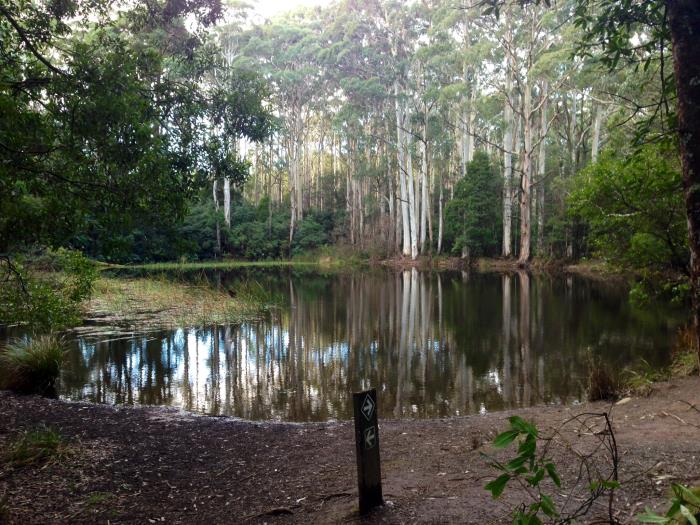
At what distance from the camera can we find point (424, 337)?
10.7m

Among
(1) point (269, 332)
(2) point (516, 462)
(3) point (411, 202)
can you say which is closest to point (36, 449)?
(2) point (516, 462)

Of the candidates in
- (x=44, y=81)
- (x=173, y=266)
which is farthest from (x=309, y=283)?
(x=44, y=81)

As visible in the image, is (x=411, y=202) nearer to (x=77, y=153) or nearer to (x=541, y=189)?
(x=541, y=189)

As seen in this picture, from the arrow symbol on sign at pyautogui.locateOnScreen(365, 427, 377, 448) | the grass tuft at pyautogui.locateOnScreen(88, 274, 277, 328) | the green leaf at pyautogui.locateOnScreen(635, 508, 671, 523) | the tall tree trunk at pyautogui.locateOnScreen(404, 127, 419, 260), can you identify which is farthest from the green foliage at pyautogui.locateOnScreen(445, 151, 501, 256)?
the green leaf at pyautogui.locateOnScreen(635, 508, 671, 523)

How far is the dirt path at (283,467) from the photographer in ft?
10.1

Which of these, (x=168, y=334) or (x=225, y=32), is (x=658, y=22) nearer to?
(x=168, y=334)

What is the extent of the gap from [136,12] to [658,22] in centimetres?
590

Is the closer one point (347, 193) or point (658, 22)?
point (658, 22)

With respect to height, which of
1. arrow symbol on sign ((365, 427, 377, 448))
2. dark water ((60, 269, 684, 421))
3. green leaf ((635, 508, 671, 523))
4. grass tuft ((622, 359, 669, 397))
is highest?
green leaf ((635, 508, 671, 523))

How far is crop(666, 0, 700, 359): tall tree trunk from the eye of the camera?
6.89ft

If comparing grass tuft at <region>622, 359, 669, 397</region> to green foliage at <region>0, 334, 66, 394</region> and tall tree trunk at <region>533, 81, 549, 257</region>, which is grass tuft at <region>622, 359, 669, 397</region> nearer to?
green foliage at <region>0, 334, 66, 394</region>

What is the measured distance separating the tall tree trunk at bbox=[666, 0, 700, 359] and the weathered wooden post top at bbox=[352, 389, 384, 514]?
1.50 meters

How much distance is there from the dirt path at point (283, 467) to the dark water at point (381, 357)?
3.26 feet

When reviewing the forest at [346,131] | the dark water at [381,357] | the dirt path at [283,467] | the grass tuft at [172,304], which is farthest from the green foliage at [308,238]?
the dirt path at [283,467]
